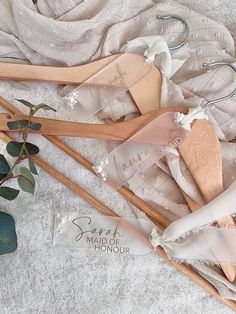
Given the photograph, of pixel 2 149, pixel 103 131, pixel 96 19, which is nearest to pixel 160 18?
pixel 96 19

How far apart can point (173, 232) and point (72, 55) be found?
34 cm

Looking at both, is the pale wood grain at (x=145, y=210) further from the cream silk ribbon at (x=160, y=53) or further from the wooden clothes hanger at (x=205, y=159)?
→ the cream silk ribbon at (x=160, y=53)

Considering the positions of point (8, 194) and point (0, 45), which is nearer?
point (8, 194)

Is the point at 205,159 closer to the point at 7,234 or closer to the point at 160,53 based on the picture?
the point at 160,53

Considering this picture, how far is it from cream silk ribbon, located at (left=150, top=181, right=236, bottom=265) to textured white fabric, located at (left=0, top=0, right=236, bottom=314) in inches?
1.2

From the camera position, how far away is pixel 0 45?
0.87 meters

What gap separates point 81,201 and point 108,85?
195mm

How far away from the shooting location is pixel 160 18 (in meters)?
0.85

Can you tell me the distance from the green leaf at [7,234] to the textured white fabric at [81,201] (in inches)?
1.6

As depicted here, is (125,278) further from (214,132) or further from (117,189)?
(214,132)

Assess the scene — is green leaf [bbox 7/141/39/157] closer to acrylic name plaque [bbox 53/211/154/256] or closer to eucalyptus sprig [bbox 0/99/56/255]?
eucalyptus sprig [bbox 0/99/56/255]

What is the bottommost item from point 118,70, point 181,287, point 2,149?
point 181,287

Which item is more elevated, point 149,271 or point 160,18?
point 160,18

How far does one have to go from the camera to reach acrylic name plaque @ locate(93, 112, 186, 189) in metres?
0.76
